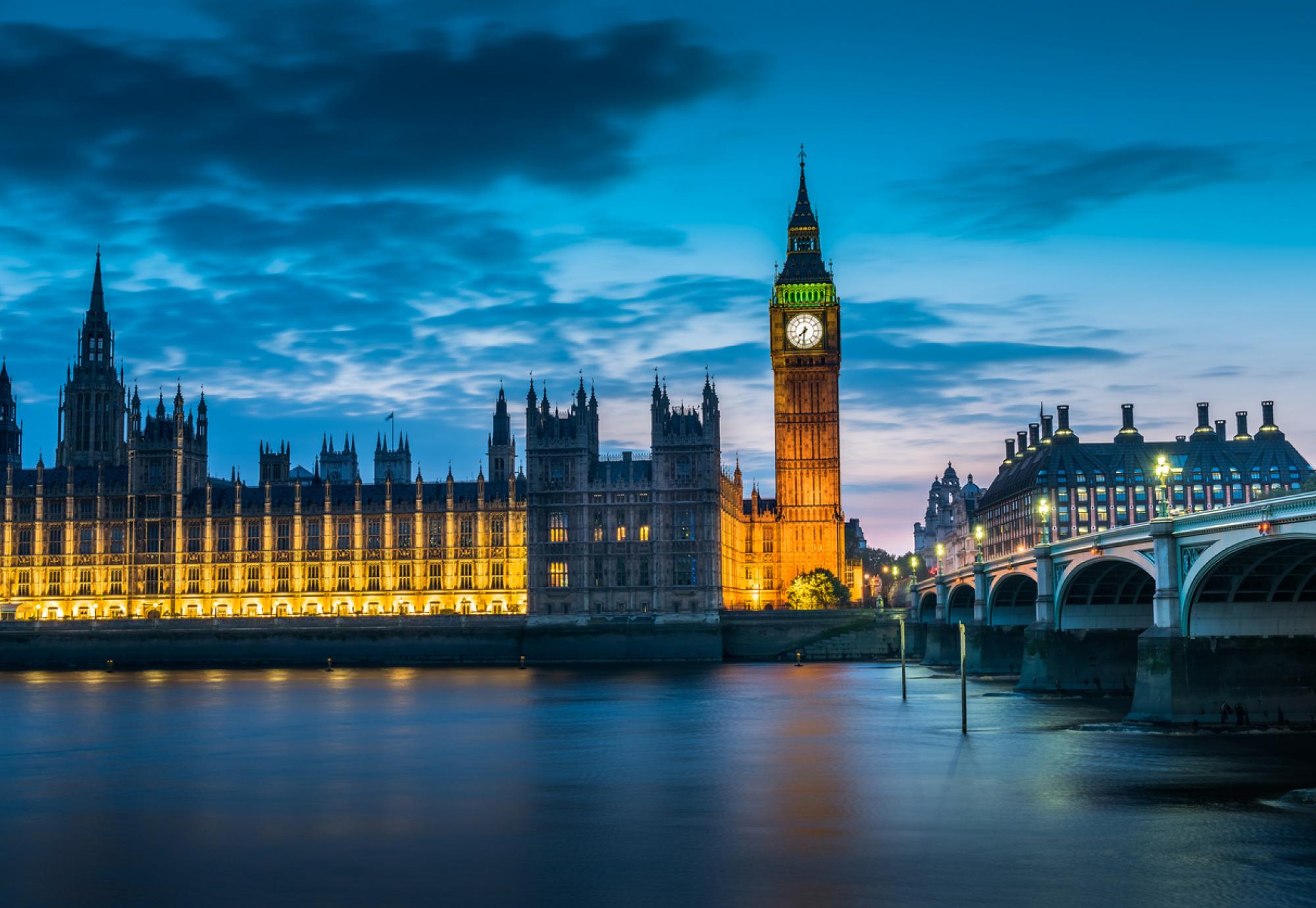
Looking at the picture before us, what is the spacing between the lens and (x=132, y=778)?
4928cm

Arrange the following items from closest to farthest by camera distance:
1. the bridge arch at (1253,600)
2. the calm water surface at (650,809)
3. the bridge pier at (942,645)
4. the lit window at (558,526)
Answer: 1. the calm water surface at (650,809)
2. the bridge arch at (1253,600)
3. the bridge pier at (942,645)
4. the lit window at (558,526)

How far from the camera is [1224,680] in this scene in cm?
5744

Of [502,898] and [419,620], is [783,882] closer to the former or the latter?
[502,898]

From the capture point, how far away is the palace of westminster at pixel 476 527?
480ft

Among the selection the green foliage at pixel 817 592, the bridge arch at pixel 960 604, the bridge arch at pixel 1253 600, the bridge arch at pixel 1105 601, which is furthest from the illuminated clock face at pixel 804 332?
the bridge arch at pixel 1253 600

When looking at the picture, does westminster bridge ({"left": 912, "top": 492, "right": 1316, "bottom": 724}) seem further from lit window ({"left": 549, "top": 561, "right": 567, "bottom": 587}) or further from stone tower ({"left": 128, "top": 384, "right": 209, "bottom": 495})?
stone tower ({"left": 128, "top": 384, "right": 209, "bottom": 495})

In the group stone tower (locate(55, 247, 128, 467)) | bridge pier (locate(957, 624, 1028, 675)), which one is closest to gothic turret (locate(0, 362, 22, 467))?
stone tower (locate(55, 247, 128, 467))

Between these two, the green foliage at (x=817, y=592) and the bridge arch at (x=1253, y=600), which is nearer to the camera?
the bridge arch at (x=1253, y=600)

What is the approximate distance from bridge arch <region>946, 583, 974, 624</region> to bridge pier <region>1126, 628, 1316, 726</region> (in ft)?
200

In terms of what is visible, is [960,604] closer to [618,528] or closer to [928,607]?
[928,607]

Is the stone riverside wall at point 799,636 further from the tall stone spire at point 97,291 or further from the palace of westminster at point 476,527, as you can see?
the tall stone spire at point 97,291

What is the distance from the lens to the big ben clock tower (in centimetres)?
16712

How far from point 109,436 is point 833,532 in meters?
96.9

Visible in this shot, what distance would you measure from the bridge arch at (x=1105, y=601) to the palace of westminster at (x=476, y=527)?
220ft
